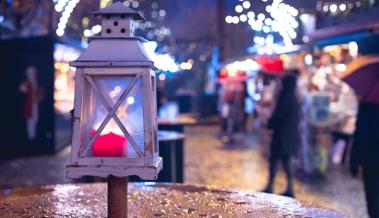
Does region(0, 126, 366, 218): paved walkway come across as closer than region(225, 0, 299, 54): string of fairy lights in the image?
No

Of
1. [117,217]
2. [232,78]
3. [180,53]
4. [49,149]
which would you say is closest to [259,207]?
[117,217]

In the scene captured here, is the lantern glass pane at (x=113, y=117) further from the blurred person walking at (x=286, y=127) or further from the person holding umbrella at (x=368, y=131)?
the blurred person walking at (x=286, y=127)

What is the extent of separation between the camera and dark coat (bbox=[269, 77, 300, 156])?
340 inches

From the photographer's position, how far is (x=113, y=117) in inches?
98.1

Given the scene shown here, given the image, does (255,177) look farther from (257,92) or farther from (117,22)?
(117,22)

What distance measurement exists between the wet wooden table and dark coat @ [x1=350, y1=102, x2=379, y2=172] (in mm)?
2144

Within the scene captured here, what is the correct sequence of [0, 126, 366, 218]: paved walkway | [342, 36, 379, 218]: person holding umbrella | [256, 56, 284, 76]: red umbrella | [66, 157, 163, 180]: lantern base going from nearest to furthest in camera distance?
[66, 157, 163, 180]: lantern base → [342, 36, 379, 218]: person holding umbrella → [0, 126, 366, 218]: paved walkway → [256, 56, 284, 76]: red umbrella

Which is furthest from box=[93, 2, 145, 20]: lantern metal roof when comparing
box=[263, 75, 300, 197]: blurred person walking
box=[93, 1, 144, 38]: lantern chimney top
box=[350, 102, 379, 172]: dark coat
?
box=[263, 75, 300, 197]: blurred person walking

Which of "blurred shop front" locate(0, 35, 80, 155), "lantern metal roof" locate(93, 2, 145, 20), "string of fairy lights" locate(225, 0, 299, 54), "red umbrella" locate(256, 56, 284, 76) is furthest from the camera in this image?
"blurred shop front" locate(0, 35, 80, 155)

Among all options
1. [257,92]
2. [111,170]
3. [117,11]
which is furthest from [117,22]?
[257,92]

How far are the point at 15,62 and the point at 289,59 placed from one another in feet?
24.3

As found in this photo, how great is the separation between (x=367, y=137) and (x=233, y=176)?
220 inches

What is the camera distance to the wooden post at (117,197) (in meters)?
2.63

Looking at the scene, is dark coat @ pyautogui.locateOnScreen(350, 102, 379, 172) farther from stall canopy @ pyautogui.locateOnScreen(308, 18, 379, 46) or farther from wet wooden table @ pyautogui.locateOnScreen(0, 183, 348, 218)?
stall canopy @ pyautogui.locateOnScreen(308, 18, 379, 46)
